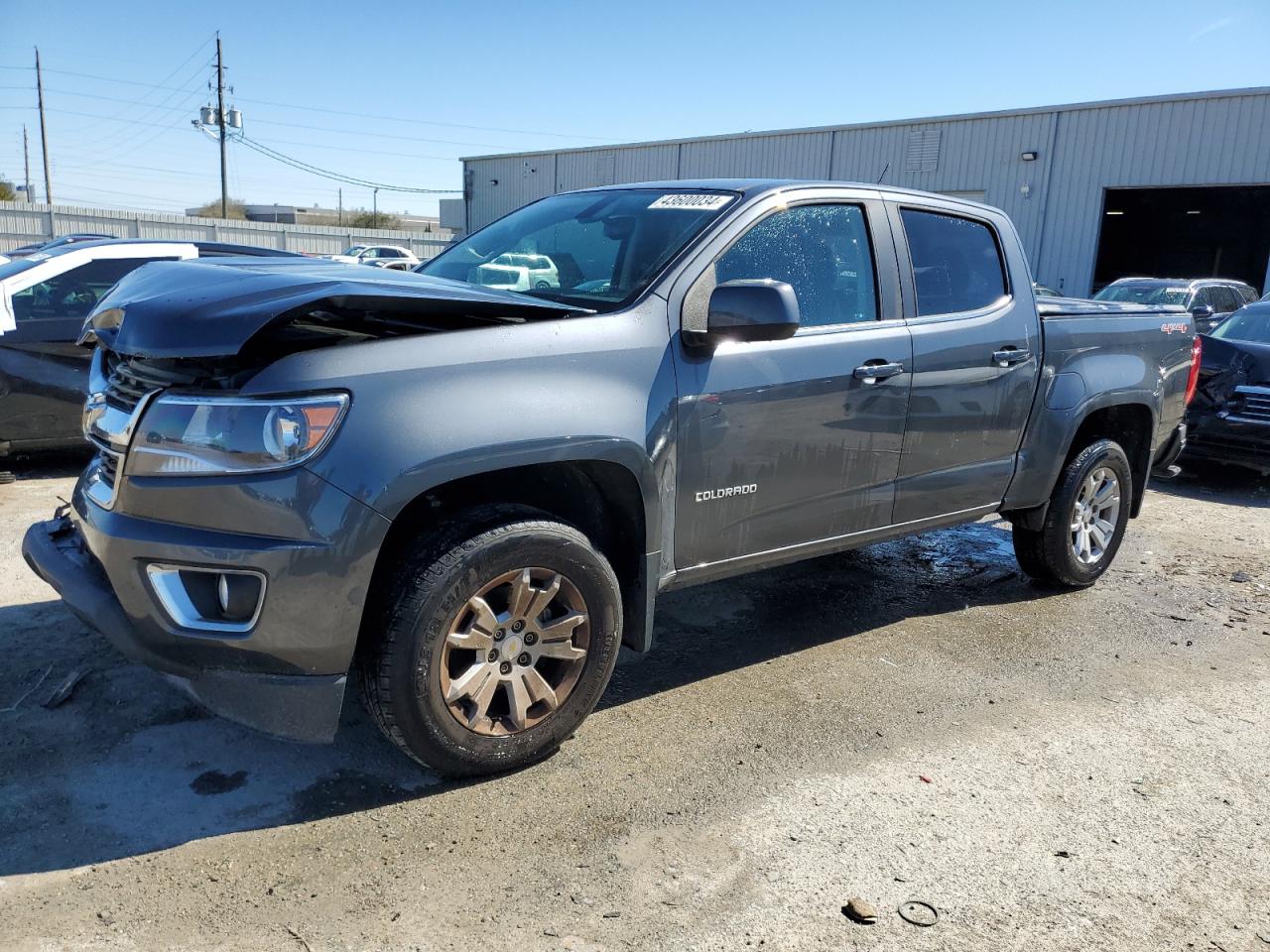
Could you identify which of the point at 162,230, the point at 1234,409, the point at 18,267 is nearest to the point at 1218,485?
the point at 1234,409

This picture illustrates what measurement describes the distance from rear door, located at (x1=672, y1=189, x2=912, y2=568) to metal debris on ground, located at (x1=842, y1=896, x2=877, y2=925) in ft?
4.22

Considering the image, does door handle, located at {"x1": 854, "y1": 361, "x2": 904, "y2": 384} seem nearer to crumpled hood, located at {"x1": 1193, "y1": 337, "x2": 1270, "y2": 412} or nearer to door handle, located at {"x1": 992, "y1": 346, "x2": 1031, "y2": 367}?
door handle, located at {"x1": 992, "y1": 346, "x2": 1031, "y2": 367}

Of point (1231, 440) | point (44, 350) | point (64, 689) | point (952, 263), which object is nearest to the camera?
point (64, 689)

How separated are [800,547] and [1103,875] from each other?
154 centimetres

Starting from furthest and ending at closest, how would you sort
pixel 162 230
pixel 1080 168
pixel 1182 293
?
1. pixel 162 230
2. pixel 1080 168
3. pixel 1182 293

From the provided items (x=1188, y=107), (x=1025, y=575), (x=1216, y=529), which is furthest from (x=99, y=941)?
(x=1188, y=107)

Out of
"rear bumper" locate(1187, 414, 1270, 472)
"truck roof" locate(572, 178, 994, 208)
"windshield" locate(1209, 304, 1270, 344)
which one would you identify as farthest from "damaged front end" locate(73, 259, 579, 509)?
"windshield" locate(1209, 304, 1270, 344)

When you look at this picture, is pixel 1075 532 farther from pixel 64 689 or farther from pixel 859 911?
pixel 64 689

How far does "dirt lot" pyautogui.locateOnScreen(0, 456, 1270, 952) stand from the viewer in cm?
255

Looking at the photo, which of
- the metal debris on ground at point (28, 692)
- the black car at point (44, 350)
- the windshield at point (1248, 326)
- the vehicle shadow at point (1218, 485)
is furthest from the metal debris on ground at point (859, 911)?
the windshield at point (1248, 326)

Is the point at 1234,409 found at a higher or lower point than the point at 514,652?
higher

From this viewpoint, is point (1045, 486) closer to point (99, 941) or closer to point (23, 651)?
point (99, 941)

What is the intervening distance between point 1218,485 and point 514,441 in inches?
322

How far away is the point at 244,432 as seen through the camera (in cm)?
262
